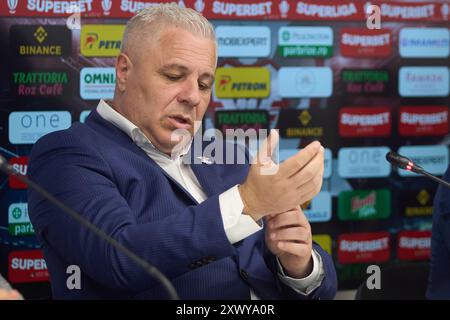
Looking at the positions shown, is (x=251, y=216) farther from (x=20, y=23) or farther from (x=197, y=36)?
(x=20, y=23)

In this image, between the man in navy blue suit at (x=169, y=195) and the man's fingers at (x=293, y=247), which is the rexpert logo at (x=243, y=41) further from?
the man's fingers at (x=293, y=247)

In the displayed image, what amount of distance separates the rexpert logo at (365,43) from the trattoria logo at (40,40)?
138 cm

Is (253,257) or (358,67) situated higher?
(358,67)

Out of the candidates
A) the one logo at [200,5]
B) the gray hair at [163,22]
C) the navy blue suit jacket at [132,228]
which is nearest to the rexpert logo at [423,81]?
the one logo at [200,5]

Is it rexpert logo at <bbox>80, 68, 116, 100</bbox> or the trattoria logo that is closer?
the trattoria logo

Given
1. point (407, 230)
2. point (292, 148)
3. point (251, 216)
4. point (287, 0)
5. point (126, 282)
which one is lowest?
point (407, 230)

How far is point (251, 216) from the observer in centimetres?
156

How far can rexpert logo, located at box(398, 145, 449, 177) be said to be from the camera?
3.70 m

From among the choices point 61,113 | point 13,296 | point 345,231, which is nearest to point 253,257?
point 13,296

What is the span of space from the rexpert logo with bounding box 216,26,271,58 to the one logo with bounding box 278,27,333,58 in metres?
0.08

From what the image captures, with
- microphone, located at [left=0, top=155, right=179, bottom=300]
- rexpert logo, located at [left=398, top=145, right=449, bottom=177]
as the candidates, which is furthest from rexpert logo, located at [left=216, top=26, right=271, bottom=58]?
microphone, located at [left=0, top=155, right=179, bottom=300]

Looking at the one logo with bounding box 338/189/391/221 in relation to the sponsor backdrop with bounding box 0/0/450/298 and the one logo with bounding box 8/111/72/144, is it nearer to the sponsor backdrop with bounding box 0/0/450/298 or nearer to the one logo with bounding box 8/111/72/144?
the sponsor backdrop with bounding box 0/0/450/298

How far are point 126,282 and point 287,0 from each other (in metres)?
2.26
